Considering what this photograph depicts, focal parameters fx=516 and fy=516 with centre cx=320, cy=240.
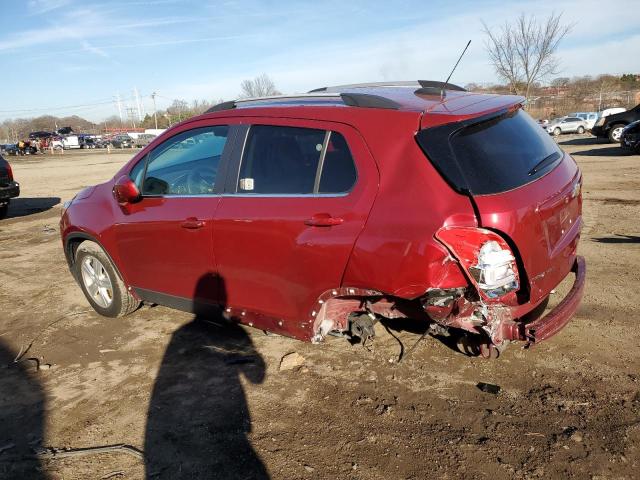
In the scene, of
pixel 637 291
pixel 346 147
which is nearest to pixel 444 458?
pixel 346 147

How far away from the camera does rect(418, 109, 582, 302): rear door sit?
2.71 meters

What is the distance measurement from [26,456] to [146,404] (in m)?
0.70

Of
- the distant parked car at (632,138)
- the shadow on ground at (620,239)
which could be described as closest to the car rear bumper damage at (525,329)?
the shadow on ground at (620,239)

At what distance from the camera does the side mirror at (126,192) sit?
4.09m

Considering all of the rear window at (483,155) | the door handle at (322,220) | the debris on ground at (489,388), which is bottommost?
the debris on ground at (489,388)

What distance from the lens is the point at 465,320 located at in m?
2.85

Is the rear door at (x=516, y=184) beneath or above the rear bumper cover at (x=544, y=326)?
above

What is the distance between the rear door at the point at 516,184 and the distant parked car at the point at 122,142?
58.4 metres

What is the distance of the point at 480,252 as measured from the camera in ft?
8.84

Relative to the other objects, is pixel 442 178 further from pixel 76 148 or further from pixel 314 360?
pixel 76 148

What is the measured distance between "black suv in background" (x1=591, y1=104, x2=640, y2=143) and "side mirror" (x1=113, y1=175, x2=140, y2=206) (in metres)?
21.2

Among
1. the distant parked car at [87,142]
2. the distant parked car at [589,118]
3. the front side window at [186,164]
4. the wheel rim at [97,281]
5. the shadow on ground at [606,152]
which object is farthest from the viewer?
the distant parked car at [87,142]

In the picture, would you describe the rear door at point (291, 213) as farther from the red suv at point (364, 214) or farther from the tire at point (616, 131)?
the tire at point (616, 131)

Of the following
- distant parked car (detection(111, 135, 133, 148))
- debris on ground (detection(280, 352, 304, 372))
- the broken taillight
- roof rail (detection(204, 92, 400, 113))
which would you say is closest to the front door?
roof rail (detection(204, 92, 400, 113))
